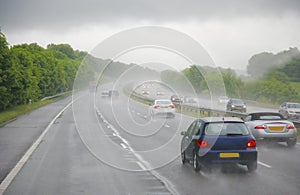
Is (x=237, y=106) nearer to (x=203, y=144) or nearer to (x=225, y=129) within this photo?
(x=225, y=129)

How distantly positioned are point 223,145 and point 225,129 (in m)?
0.56

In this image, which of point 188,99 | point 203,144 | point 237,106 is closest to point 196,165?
point 203,144

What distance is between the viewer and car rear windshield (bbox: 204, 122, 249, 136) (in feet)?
38.5

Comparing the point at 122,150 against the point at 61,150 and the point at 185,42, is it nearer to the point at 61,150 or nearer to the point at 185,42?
the point at 61,150

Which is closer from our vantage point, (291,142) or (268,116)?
(291,142)

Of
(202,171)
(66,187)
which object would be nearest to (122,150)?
(202,171)

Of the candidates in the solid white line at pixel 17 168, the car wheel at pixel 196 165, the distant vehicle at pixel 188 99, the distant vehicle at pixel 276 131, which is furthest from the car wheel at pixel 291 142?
the distant vehicle at pixel 188 99

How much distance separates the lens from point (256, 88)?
62094 mm

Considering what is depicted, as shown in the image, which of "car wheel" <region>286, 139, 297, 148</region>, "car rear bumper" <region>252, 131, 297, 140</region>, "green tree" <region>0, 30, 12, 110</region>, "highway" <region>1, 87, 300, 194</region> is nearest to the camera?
"highway" <region>1, 87, 300, 194</region>

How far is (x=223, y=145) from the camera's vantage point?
37.6ft

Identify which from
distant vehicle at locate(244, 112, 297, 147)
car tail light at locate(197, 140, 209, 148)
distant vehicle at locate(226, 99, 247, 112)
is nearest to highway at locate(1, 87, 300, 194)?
distant vehicle at locate(244, 112, 297, 147)

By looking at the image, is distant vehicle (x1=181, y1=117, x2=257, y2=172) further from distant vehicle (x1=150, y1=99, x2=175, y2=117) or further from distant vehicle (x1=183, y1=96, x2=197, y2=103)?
distant vehicle (x1=183, y1=96, x2=197, y2=103)

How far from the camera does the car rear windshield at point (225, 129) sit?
11737 mm

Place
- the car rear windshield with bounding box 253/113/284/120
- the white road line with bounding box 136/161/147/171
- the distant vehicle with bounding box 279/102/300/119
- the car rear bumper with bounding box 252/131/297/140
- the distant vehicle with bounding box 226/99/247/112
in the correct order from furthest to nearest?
the distant vehicle with bounding box 226/99/247/112 < the distant vehicle with bounding box 279/102/300/119 < the car rear windshield with bounding box 253/113/284/120 < the car rear bumper with bounding box 252/131/297/140 < the white road line with bounding box 136/161/147/171
